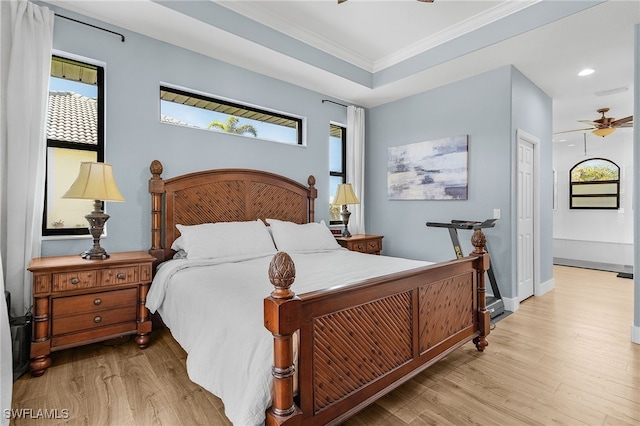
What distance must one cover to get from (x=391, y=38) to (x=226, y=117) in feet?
6.97

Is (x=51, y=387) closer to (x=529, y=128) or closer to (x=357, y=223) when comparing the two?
(x=357, y=223)

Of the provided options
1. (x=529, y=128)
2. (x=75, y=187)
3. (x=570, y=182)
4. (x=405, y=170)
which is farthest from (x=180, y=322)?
(x=570, y=182)

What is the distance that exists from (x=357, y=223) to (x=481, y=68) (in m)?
2.59

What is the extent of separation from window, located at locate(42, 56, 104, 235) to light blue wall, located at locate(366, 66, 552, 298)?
12.0 feet

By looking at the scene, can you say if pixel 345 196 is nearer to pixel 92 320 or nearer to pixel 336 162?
pixel 336 162

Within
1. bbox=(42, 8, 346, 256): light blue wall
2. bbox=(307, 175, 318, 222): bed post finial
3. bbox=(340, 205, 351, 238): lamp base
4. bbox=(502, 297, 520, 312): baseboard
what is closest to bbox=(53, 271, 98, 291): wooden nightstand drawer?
bbox=(42, 8, 346, 256): light blue wall

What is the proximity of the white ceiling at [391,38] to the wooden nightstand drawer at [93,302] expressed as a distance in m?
2.36

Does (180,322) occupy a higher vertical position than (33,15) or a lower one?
lower

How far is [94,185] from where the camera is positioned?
8.04ft

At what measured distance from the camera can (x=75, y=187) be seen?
7.98 ft

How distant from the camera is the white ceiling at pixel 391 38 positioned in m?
2.81

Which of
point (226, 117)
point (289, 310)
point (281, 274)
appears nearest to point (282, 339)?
point (289, 310)

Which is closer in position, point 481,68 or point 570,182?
point 481,68

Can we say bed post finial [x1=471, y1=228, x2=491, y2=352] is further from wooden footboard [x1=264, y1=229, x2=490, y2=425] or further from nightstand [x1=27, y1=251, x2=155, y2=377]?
nightstand [x1=27, y1=251, x2=155, y2=377]
